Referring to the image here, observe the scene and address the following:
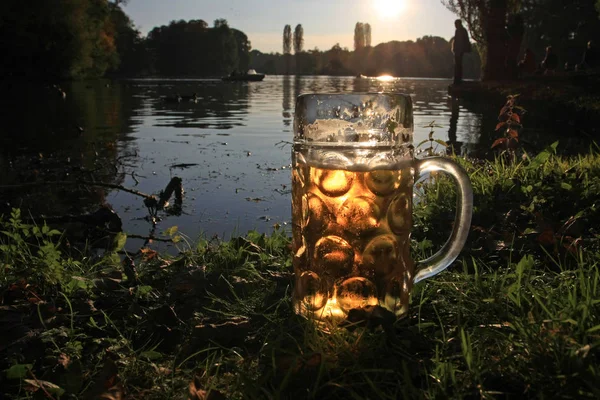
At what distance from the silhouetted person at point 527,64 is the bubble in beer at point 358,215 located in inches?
972

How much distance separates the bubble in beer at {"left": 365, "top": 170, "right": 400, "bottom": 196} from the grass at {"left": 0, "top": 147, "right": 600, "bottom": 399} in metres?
0.40

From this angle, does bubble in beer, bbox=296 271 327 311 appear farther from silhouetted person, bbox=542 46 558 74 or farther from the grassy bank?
silhouetted person, bbox=542 46 558 74

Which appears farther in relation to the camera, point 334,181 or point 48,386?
point 334,181

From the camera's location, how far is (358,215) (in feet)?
5.01

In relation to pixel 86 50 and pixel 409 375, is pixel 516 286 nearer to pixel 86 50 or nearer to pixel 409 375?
pixel 409 375

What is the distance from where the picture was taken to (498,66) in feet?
72.3

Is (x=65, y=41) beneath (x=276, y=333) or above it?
above

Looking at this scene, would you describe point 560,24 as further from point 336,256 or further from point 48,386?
point 48,386

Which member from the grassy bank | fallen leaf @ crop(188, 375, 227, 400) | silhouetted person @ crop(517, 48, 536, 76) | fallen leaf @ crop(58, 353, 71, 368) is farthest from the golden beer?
silhouetted person @ crop(517, 48, 536, 76)

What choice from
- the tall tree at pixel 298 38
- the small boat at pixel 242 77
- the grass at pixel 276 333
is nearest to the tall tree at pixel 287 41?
the tall tree at pixel 298 38

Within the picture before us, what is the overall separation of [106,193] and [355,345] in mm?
4664

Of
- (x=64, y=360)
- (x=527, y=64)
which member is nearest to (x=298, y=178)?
(x=64, y=360)

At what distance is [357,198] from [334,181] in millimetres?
84

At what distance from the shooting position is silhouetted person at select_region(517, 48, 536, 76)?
76.9ft
